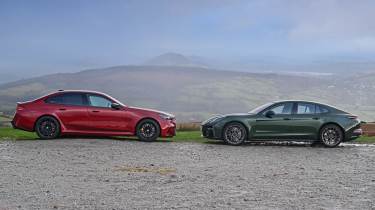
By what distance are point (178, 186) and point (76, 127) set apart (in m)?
8.76

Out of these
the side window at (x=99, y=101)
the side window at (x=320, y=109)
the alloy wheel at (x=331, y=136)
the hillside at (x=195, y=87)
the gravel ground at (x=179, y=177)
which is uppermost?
the hillside at (x=195, y=87)

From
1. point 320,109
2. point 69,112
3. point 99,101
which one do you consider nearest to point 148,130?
point 99,101

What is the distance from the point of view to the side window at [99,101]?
1691 cm

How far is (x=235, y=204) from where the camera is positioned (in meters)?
7.11

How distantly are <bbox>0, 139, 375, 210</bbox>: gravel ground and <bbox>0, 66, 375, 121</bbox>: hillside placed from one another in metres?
73.3

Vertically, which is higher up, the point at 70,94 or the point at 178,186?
the point at 70,94

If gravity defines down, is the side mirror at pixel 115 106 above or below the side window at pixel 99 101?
below

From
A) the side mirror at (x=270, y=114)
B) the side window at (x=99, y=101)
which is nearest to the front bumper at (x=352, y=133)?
the side mirror at (x=270, y=114)

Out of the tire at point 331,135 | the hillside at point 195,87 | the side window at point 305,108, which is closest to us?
the tire at point 331,135

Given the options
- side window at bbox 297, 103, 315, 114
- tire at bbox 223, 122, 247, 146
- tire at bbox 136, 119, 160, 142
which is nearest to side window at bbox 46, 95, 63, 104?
tire at bbox 136, 119, 160, 142

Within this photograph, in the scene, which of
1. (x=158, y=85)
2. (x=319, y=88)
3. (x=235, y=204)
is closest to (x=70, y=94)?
(x=235, y=204)

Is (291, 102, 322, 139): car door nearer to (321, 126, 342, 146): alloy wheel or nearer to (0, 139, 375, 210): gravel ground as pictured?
(321, 126, 342, 146): alloy wheel

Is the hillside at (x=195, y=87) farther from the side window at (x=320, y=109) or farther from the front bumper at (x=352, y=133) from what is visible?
the front bumper at (x=352, y=133)

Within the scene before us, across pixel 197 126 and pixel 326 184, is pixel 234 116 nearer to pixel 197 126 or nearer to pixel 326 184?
pixel 326 184
